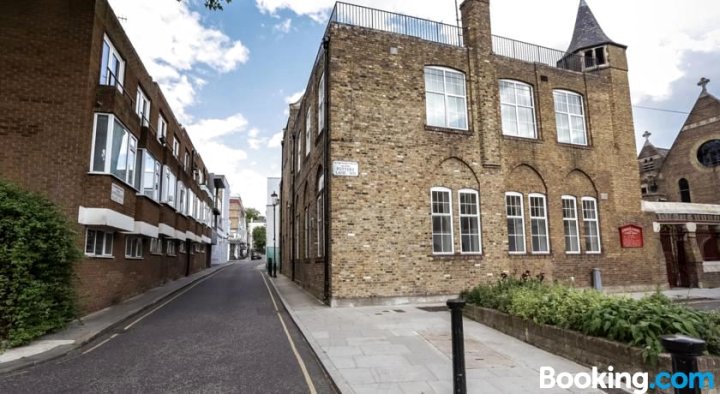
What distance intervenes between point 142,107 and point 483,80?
1428 cm

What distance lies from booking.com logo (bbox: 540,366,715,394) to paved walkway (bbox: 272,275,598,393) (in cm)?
19

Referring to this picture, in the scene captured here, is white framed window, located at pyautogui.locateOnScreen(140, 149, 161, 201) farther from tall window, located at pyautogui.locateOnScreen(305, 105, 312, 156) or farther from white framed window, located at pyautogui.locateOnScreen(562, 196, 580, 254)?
white framed window, located at pyautogui.locateOnScreen(562, 196, 580, 254)

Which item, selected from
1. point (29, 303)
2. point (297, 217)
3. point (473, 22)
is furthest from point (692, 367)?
point (297, 217)

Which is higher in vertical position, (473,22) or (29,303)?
(473,22)

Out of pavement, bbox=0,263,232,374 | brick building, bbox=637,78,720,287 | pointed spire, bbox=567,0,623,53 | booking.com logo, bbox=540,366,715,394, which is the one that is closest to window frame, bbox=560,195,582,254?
brick building, bbox=637,78,720,287

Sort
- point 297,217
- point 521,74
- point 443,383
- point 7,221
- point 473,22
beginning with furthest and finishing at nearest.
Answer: point 297,217 < point 521,74 < point 473,22 < point 7,221 < point 443,383

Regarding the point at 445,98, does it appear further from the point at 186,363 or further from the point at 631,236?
the point at 186,363

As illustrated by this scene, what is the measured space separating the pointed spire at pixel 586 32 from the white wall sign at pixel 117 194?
19656mm

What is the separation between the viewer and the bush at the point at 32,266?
7.77 m

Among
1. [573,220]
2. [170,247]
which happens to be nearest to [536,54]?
[573,220]

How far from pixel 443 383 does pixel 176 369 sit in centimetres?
412

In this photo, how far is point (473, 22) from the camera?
16.0m

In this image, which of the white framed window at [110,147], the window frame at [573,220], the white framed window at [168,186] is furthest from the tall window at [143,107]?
the window frame at [573,220]

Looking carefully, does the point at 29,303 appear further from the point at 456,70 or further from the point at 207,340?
the point at 456,70
